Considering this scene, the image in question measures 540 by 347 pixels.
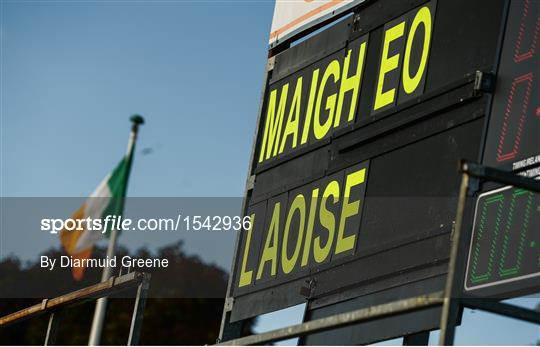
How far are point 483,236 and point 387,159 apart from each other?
52.5 inches

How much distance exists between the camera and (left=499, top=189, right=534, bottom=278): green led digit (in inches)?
247

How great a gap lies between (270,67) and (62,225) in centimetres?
1816

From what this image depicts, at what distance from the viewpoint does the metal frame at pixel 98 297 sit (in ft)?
22.3

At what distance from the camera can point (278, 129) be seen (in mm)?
9133

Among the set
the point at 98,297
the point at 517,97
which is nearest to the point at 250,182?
the point at 98,297

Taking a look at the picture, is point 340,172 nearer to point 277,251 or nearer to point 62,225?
point 277,251

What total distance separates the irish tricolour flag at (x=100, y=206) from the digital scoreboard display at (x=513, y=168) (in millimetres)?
18002

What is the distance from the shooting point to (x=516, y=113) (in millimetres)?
6676

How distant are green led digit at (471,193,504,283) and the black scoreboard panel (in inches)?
13.5

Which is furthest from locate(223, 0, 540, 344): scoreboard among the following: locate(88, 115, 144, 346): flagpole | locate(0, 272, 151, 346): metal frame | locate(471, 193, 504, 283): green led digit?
locate(88, 115, 144, 346): flagpole

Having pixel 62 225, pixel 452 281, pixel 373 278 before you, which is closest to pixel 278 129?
pixel 373 278

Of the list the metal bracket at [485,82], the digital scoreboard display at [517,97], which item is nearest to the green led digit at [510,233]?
the digital scoreboard display at [517,97]

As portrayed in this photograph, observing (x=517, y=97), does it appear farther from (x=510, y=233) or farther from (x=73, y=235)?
(x=73, y=235)

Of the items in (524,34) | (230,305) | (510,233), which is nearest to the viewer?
(510,233)
